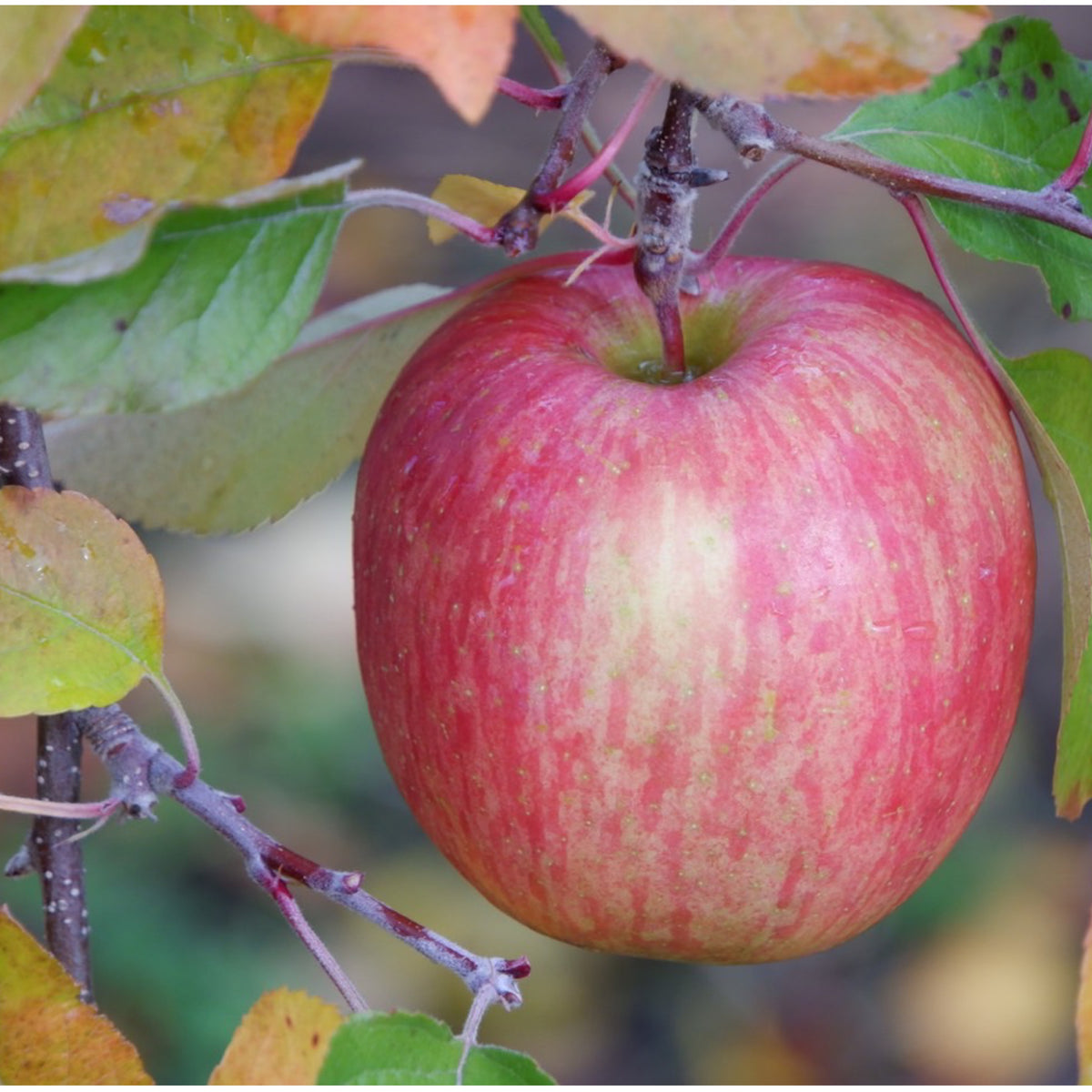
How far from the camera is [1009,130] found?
0.49m

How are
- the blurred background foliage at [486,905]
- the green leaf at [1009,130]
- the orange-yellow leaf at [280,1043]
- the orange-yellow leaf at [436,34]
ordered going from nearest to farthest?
the orange-yellow leaf at [436,34], the orange-yellow leaf at [280,1043], the green leaf at [1009,130], the blurred background foliage at [486,905]

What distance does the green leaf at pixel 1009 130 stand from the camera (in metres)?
0.47

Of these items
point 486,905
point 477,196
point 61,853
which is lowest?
point 486,905

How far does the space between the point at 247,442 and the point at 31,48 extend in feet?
0.93

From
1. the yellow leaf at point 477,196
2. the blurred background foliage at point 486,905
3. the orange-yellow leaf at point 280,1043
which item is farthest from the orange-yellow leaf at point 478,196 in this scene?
the blurred background foliage at point 486,905

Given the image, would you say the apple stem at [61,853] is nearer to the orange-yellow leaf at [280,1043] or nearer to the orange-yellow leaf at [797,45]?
the orange-yellow leaf at [280,1043]

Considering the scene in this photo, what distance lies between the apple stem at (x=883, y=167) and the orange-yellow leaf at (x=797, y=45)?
11cm

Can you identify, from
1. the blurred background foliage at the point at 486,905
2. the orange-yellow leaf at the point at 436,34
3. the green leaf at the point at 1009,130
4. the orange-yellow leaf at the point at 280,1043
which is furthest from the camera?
the blurred background foliage at the point at 486,905

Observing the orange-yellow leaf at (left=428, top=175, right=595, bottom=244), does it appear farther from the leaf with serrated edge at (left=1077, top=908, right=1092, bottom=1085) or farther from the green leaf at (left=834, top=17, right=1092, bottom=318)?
the leaf with serrated edge at (left=1077, top=908, right=1092, bottom=1085)

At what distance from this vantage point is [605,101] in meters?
1.77

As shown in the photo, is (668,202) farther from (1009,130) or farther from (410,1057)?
(410,1057)

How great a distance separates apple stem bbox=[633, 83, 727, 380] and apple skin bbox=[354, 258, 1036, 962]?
3 cm

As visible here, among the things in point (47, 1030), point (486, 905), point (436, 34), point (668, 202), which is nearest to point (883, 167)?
point (668, 202)

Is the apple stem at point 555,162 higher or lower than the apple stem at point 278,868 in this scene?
higher
